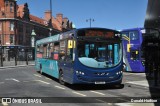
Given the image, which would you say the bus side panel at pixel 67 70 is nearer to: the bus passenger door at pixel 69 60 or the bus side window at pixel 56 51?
the bus passenger door at pixel 69 60

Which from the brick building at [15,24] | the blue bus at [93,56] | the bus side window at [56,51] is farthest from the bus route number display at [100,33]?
the brick building at [15,24]

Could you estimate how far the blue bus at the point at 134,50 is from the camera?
30.9 meters

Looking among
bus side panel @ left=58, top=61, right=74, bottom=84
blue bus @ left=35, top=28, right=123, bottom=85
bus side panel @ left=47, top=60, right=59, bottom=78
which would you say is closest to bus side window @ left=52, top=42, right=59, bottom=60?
bus side panel @ left=47, top=60, right=59, bottom=78

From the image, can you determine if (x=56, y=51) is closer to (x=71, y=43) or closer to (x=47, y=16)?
(x=71, y=43)

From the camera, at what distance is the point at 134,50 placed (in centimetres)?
3144

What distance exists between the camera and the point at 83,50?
1689 cm

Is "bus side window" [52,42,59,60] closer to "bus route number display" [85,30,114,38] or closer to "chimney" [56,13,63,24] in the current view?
"bus route number display" [85,30,114,38]

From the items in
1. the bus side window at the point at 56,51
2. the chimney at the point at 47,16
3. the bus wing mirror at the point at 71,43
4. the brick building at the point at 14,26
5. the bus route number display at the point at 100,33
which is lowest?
the bus side window at the point at 56,51

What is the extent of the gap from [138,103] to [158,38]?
17.2 meters

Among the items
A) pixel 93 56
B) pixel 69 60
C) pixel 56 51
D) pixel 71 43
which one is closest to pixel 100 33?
pixel 93 56

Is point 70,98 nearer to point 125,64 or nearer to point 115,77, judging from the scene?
point 115,77

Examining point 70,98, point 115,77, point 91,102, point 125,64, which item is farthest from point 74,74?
point 125,64

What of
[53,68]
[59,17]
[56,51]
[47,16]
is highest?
[59,17]

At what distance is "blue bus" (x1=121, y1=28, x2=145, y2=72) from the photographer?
30875mm
